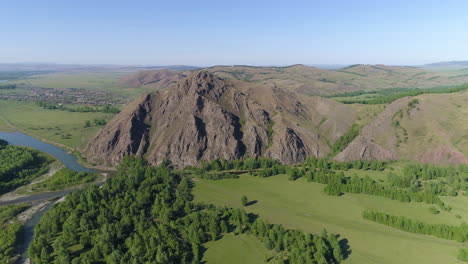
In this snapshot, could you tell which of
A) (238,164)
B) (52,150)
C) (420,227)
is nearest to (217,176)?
(238,164)

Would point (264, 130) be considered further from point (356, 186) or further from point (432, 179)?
point (432, 179)

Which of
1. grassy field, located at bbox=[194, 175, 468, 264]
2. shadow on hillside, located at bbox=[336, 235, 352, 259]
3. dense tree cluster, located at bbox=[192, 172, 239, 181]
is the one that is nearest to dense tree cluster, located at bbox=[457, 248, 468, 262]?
grassy field, located at bbox=[194, 175, 468, 264]

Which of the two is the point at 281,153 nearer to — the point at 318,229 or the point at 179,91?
the point at 318,229

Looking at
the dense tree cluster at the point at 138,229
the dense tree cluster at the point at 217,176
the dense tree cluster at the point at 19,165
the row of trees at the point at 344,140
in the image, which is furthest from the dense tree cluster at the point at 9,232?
the row of trees at the point at 344,140

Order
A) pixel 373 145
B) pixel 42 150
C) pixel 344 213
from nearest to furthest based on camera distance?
pixel 344 213, pixel 373 145, pixel 42 150

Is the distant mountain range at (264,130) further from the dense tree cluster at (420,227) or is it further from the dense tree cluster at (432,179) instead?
the dense tree cluster at (420,227)

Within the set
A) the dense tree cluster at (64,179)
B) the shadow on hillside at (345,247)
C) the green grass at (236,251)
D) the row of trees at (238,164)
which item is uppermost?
the row of trees at (238,164)

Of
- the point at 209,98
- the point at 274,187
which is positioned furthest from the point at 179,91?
the point at 274,187
